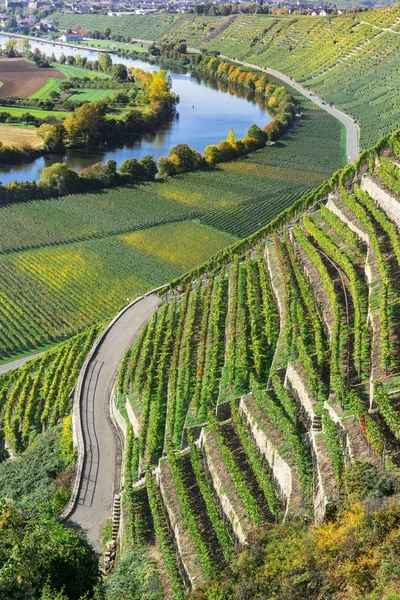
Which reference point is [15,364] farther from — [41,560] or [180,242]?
[41,560]

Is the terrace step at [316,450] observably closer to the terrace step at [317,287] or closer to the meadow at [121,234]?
the terrace step at [317,287]

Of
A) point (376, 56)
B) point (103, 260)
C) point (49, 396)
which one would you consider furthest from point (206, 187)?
point (376, 56)

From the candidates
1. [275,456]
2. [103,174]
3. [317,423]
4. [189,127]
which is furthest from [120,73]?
[275,456]

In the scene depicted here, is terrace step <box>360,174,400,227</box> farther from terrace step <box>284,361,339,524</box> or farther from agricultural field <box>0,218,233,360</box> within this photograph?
agricultural field <box>0,218,233,360</box>

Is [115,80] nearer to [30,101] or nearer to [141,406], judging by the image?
[30,101]

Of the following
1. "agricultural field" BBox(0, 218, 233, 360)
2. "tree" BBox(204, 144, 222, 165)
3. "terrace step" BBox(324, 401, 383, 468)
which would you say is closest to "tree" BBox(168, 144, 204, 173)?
"tree" BBox(204, 144, 222, 165)

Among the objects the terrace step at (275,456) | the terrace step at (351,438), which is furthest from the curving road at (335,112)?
the terrace step at (351,438)
